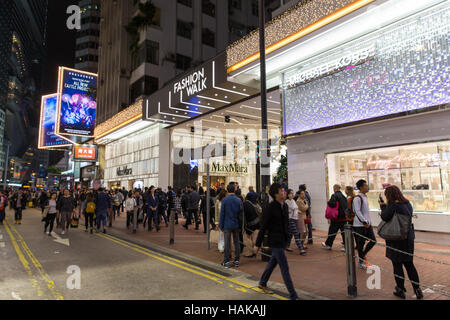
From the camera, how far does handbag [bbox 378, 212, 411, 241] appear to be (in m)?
4.47

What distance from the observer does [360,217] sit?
616 cm

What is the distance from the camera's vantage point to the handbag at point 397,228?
176 inches

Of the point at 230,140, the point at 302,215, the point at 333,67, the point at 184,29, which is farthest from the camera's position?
the point at 184,29

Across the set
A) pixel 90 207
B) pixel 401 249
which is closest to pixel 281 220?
pixel 401 249

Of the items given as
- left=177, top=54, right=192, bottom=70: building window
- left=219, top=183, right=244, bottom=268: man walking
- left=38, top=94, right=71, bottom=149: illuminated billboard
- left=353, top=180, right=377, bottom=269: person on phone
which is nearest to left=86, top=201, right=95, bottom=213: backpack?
left=219, top=183, right=244, bottom=268: man walking

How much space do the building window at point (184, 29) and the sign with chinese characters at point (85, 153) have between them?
16.5 meters

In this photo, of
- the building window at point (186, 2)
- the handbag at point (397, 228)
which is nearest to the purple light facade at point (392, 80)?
the handbag at point (397, 228)

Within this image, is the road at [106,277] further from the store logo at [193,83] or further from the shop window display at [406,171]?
the store logo at [193,83]

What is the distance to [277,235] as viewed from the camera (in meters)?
4.62

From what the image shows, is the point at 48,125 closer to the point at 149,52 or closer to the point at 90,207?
the point at 149,52

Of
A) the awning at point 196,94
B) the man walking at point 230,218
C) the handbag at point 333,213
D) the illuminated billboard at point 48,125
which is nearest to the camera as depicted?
the man walking at point 230,218

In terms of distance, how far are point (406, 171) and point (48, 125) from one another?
41479 mm

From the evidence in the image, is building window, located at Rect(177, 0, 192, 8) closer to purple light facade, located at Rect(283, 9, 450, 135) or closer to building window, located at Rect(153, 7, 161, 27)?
building window, located at Rect(153, 7, 161, 27)

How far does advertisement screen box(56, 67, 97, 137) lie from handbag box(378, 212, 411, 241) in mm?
33206
